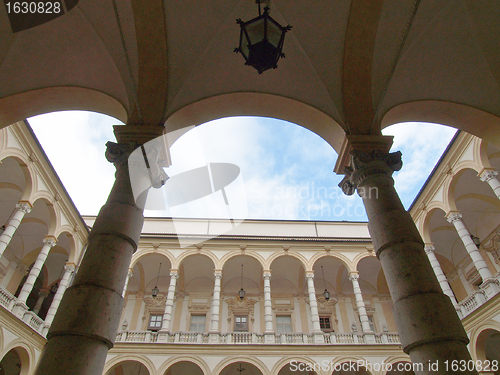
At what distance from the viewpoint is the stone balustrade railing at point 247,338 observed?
15.0m

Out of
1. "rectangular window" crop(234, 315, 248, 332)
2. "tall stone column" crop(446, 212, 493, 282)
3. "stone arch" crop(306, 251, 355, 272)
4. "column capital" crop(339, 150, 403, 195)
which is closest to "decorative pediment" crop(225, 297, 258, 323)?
"rectangular window" crop(234, 315, 248, 332)

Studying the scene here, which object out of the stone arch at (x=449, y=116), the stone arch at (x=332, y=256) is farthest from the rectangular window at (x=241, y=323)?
the stone arch at (x=449, y=116)

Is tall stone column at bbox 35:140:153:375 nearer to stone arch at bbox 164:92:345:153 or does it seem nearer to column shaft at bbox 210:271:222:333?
stone arch at bbox 164:92:345:153

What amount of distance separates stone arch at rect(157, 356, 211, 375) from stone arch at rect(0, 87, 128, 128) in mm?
12230

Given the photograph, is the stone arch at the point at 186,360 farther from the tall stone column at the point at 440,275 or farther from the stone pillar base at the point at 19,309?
the tall stone column at the point at 440,275

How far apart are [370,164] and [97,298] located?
3257 millimetres

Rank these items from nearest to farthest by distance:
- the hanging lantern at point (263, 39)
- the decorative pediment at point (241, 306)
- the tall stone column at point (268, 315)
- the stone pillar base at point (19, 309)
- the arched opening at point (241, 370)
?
the hanging lantern at point (263, 39), the stone pillar base at point (19, 309), the tall stone column at point (268, 315), the arched opening at point (241, 370), the decorative pediment at point (241, 306)

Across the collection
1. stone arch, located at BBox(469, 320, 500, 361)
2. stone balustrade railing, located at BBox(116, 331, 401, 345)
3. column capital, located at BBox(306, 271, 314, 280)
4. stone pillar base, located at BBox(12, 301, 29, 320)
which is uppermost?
column capital, located at BBox(306, 271, 314, 280)

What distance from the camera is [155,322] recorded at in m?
17.9

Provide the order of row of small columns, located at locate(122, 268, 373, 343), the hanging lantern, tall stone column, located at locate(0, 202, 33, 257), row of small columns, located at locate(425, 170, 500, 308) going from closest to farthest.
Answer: the hanging lantern
row of small columns, located at locate(425, 170, 500, 308)
tall stone column, located at locate(0, 202, 33, 257)
row of small columns, located at locate(122, 268, 373, 343)

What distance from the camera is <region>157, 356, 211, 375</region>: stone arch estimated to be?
14.0 metres

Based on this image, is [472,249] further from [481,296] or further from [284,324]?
[284,324]

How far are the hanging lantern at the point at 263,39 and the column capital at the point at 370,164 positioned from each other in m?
1.61

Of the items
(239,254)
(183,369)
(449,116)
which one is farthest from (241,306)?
(449,116)
